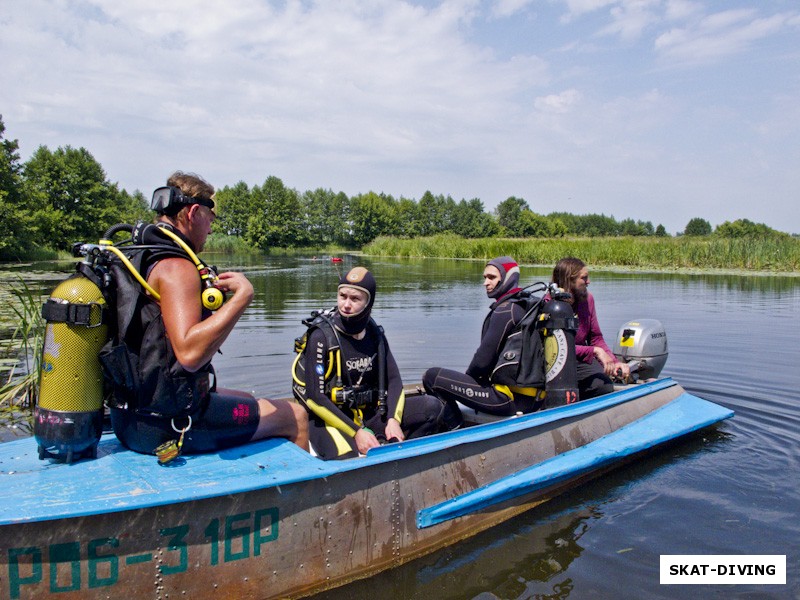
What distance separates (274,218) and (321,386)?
7048cm

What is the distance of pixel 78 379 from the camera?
9.25ft

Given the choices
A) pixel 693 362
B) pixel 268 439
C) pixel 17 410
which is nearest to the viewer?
pixel 268 439

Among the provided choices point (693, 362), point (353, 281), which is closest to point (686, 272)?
point (693, 362)

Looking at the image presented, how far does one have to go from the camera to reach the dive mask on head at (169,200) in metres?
3.03

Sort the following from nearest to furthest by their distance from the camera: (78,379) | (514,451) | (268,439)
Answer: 1. (78,379)
2. (268,439)
3. (514,451)

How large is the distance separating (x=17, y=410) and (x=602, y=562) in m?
5.75

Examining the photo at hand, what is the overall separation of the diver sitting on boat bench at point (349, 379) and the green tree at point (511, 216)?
344 ft

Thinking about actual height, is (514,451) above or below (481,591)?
above

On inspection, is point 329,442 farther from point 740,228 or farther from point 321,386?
point 740,228

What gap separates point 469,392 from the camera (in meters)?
4.90

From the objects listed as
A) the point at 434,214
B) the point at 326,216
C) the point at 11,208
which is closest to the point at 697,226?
the point at 434,214

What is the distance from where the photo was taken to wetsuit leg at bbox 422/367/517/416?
491cm

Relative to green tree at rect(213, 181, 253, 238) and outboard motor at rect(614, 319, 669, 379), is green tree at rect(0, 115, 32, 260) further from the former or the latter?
green tree at rect(213, 181, 253, 238)

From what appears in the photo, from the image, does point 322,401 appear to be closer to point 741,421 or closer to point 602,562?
point 602,562
